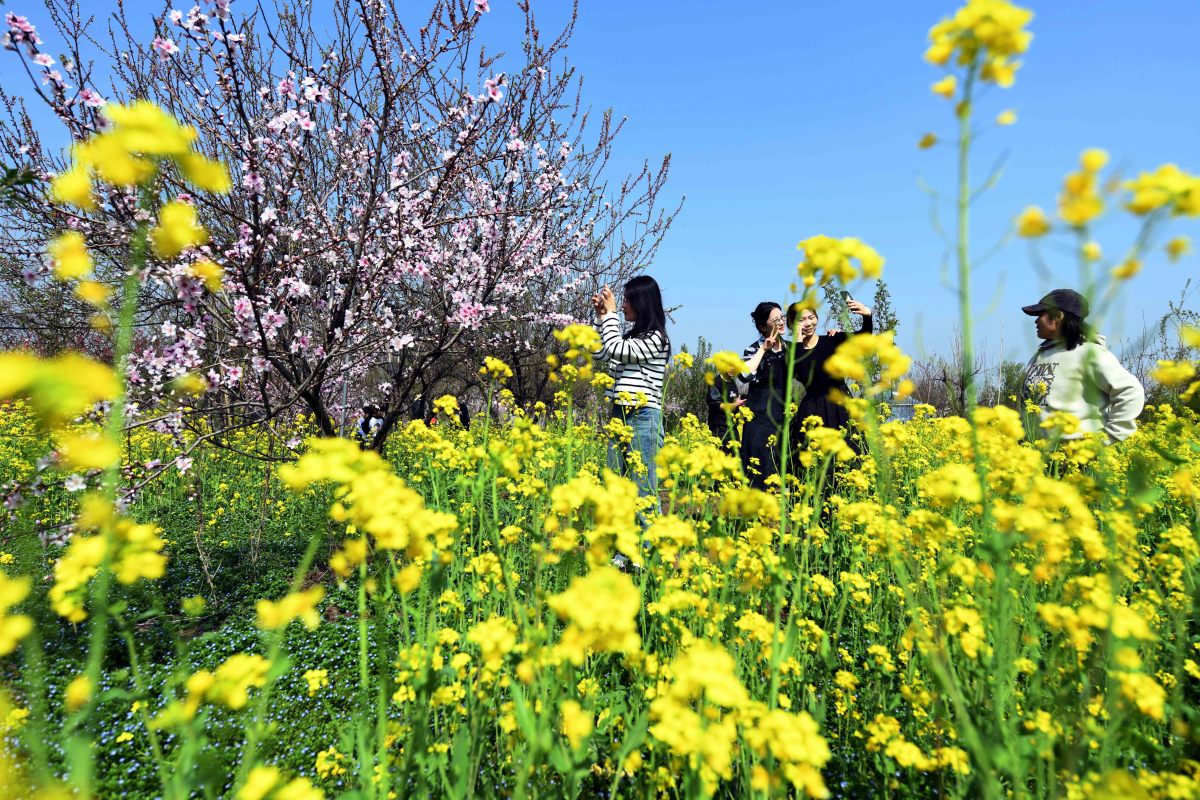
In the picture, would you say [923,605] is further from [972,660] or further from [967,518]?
[967,518]

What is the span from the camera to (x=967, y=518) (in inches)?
157

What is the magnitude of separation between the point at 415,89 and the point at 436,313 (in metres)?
2.43

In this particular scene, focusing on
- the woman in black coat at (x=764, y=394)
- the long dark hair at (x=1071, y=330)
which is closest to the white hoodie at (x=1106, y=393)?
the long dark hair at (x=1071, y=330)

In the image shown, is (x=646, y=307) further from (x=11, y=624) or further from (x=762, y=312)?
(x=11, y=624)

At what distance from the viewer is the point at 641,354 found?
394cm

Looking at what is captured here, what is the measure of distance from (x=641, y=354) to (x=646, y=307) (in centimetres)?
42

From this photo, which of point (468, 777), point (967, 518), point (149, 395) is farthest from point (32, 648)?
point (967, 518)

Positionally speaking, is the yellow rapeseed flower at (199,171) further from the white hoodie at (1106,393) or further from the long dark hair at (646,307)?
the white hoodie at (1106,393)

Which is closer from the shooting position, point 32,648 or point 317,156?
point 32,648

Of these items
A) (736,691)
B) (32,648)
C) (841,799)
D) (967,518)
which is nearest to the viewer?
(736,691)

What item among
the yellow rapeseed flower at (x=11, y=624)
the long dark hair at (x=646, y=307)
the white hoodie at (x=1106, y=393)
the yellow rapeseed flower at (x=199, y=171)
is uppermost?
the long dark hair at (x=646, y=307)

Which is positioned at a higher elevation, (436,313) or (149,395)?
(436,313)

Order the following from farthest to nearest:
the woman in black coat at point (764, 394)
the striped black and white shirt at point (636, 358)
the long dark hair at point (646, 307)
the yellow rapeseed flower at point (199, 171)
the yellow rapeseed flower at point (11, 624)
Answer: the woman in black coat at point (764, 394) → the long dark hair at point (646, 307) → the striped black and white shirt at point (636, 358) → the yellow rapeseed flower at point (199, 171) → the yellow rapeseed flower at point (11, 624)

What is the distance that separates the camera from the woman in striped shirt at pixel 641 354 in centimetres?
394
